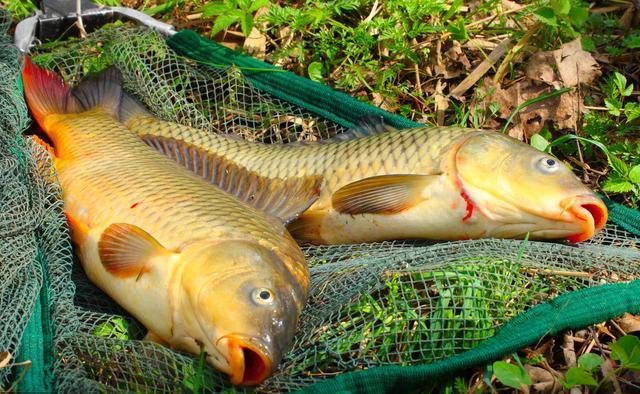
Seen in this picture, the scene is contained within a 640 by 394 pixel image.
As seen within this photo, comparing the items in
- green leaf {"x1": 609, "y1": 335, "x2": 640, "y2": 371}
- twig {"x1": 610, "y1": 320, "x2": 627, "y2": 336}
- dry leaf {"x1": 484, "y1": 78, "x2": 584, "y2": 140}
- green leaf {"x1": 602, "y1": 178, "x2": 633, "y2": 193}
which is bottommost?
twig {"x1": 610, "y1": 320, "x2": 627, "y2": 336}

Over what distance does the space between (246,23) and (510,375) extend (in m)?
1.96

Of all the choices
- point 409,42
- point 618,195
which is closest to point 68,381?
point 618,195

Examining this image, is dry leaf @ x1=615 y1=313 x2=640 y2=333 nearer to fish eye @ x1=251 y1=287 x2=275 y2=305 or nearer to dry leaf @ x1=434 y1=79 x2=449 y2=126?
fish eye @ x1=251 y1=287 x2=275 y2=305

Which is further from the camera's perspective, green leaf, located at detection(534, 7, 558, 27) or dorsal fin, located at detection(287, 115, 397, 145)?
green leaf, located at detection(534, 7, 558, 27)

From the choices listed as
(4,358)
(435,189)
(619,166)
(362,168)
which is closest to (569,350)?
(435,189)

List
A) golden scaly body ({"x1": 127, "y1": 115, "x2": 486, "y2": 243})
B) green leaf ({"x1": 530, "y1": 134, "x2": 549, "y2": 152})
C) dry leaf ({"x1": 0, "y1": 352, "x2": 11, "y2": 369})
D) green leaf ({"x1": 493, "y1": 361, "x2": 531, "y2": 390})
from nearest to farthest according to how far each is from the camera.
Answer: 1. dry leaf ({"x1": 0, "y1": 352, "x2": 11, "y2": 369})
2. green leaf ({"x1": 493, "y1": 361, "x2": 531, "y2": 390})
3. golden scaly body ({"x1": 127, "y1": 115, "x2": 486, "y2": 243})
4. green leaf ({"x1": 530, "y1": 134, "x2": 549, "y2": 152})

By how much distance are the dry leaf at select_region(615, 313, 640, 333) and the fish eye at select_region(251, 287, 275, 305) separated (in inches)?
47.7

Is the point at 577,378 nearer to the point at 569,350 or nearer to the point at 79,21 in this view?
the point at 569,350

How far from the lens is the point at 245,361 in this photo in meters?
2.18

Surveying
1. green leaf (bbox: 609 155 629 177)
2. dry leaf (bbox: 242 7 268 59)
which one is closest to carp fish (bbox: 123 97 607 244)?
green leaf (bbox: 609 155 629 177)

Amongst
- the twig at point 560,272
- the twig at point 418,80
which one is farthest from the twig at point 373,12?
the twig at point 560,272

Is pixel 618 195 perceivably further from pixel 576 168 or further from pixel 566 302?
pixel 566 302

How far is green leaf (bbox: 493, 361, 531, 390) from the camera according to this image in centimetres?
235

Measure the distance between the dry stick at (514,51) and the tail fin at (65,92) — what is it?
1.68 meters
